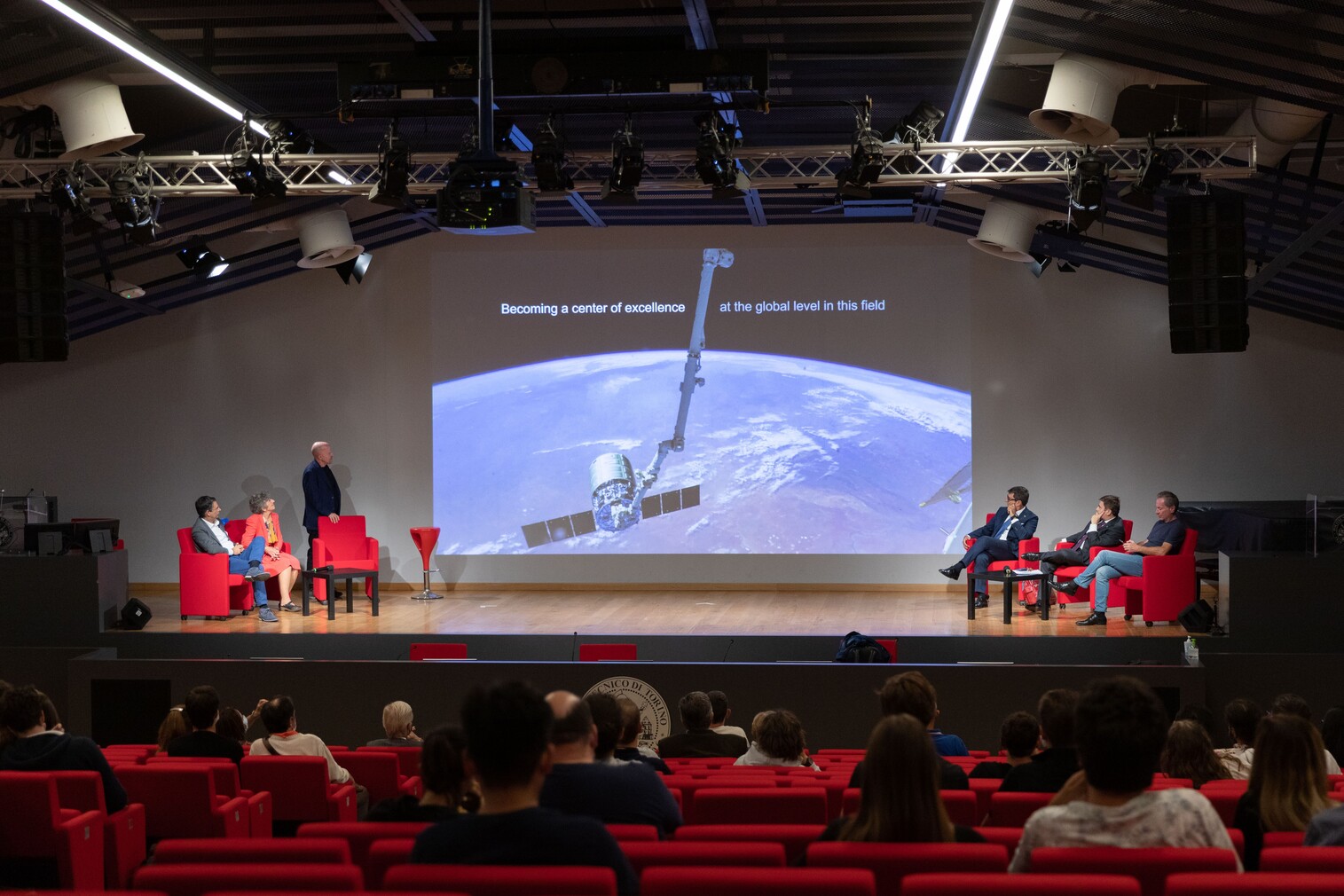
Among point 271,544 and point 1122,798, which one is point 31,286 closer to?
point 271,544

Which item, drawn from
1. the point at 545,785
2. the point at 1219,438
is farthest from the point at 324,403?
the point at 545,785

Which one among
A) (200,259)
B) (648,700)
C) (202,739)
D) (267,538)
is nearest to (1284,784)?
(202,739)

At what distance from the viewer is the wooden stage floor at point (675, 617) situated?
32.0 ft

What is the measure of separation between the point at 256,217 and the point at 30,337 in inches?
118

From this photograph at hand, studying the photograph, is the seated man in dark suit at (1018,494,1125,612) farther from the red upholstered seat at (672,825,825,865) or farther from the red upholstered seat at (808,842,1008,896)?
the red upholstered seat at (808,842,1008,896)

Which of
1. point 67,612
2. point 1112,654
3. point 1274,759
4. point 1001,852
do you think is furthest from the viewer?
point 67,612

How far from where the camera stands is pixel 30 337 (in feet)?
29.7

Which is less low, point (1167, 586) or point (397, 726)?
point (1167, 586)

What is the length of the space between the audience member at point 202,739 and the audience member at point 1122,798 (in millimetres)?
3667

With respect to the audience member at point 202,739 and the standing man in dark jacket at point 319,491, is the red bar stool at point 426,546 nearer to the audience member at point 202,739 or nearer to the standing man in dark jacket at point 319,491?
the standing man in dark jacket at point 319,491

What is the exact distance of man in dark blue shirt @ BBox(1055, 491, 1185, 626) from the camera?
9562mm

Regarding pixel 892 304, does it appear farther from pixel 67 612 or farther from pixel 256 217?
pixel 67 612

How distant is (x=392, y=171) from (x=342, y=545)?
438cm

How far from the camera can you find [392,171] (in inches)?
344
